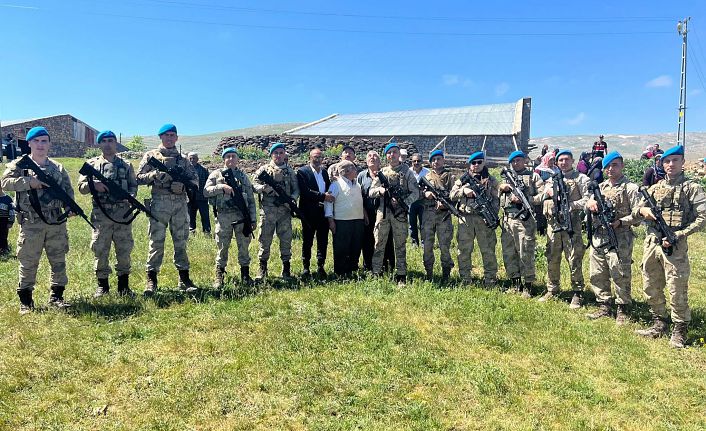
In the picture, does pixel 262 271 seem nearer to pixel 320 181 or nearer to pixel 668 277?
pixel 320 181

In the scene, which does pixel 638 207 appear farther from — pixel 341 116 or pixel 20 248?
pixel 341 116

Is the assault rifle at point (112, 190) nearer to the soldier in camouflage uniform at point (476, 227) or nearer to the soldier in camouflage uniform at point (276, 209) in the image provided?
the soldier in camouflage uniform at point (276, 209)

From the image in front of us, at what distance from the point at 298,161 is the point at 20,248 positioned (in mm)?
16619

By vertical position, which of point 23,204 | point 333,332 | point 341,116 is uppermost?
point 341,116

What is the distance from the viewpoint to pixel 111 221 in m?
5.97

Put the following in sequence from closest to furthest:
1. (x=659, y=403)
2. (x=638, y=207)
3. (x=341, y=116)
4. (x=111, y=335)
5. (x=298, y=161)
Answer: (x=659, y=403) → (x=111, y=335) → (x=638, y=207) → (x=298, y=161) → (x=341, y=116)

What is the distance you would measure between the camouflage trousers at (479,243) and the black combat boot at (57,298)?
5.81 metres

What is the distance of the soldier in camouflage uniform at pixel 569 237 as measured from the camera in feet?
20.7

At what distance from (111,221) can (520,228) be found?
6061 millimetres

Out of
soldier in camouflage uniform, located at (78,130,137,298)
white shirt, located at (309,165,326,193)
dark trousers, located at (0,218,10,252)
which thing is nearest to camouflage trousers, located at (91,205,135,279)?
soldier in camouflage uniform, located at (78,130,137,298)

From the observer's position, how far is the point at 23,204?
5.33 m

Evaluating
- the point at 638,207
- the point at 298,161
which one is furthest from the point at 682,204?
the point at 298,161

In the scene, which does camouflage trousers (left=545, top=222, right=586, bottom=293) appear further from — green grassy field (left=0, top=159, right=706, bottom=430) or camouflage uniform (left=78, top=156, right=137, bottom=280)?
camouflage uniform (left=78, top=156, right=137, bottom=280)

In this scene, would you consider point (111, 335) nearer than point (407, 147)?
Yes
